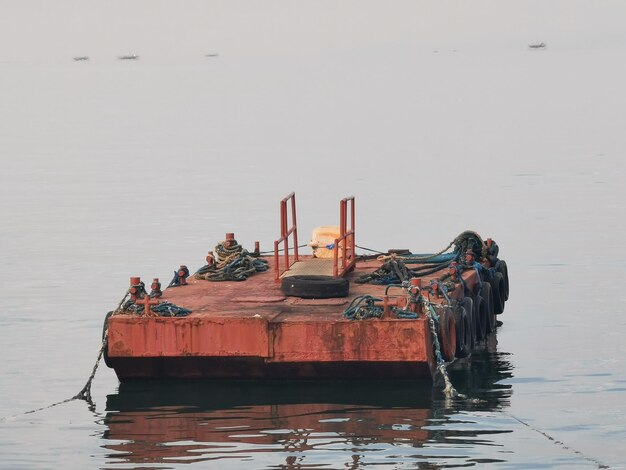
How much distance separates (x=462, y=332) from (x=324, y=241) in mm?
3998

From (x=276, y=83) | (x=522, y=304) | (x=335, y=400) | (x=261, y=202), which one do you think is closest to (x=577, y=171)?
(x=261, y=202)

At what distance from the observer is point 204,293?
27.7m

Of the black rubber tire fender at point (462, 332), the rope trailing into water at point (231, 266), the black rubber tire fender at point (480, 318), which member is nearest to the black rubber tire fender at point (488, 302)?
the black rubber tire fender at point (480, 318)

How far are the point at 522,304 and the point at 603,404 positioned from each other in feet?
32.5

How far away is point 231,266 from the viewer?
29.2m

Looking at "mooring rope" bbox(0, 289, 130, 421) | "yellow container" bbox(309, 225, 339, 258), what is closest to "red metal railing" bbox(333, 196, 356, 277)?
"yellow container" bbox(309, 225, 339, 258)

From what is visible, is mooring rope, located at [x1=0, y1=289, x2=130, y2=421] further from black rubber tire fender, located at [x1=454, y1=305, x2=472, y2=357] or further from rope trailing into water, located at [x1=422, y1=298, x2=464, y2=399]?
black rubber tire fender, located at [x1=454, y1=305, x2=472, y2=357]

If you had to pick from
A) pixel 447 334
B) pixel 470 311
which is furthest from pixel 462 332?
pixel 447 334

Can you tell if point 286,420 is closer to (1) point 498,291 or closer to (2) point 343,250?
(2) point 343,250

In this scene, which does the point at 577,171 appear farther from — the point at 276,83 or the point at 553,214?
the point at 276,83

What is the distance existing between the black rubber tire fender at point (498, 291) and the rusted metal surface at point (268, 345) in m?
7.00

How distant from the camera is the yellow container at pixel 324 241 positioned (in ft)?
100

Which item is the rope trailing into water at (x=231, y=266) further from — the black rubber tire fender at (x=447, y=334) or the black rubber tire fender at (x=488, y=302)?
the black rubber tire fender at (x=447, y=334)

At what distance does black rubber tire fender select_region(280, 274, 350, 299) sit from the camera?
1045 inches
